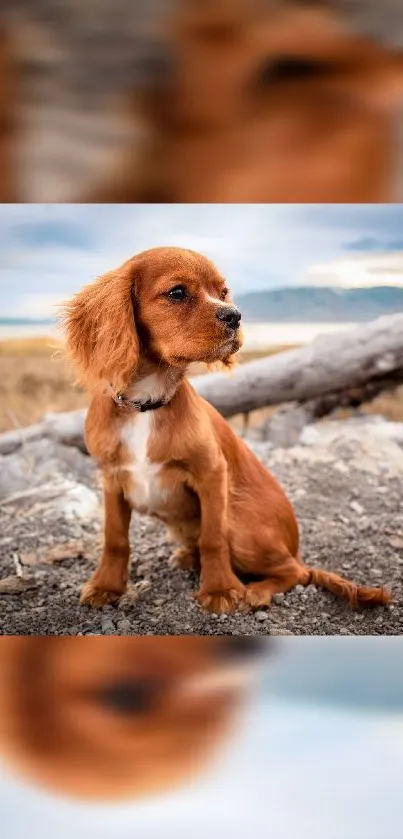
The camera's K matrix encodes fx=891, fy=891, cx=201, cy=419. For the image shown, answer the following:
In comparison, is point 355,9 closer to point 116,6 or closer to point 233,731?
point 116,6

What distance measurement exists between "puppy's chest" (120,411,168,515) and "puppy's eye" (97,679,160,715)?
0.28 m

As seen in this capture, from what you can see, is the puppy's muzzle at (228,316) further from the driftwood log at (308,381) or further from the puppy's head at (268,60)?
the driftwood log at (308,381)

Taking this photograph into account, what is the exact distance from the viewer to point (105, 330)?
1311 mm

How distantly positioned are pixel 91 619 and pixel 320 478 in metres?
0.58

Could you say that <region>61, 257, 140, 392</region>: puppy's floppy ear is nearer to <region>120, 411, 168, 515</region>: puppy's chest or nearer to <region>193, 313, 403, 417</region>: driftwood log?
<region>120, 411, 168, 515</region>: puppy's chest

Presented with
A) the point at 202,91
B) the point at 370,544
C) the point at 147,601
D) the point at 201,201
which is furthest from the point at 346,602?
the point at 202,91

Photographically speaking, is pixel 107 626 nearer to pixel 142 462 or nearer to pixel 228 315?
pixel 142 462

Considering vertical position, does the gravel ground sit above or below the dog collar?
below

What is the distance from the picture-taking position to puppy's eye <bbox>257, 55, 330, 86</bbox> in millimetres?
1366

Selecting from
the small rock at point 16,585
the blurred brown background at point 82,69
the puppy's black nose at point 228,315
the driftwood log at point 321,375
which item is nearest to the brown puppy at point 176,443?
the puppy's black nose at point 228,315

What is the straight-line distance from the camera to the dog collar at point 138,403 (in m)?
1.37

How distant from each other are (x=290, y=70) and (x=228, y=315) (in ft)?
1.38

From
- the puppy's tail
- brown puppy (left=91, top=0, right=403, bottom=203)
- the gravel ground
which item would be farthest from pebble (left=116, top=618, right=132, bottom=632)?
brown puppy (left=91, top=0, right=403, bottom=203)

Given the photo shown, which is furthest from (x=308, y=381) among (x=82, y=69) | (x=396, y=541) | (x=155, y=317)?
(x=82, y=69)
